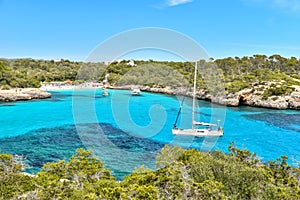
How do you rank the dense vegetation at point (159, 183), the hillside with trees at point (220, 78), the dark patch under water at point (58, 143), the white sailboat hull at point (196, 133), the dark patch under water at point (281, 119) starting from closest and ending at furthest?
the dense vegetation at point (159, 183) → the dark patch under water at point (58, 143) → the white sailboat hull at point (196, 133) → the dark patch under water at point (281, 119) → the hillside with trees at point (220, 78)

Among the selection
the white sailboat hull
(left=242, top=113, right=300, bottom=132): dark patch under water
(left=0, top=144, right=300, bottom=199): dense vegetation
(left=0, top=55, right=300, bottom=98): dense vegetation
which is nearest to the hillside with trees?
(left=0, top=55, right=300, bottom=98): dense vegetation

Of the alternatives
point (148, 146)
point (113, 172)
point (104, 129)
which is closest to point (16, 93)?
point (104, 129)

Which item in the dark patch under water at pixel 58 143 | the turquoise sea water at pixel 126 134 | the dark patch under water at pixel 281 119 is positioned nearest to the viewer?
the dark patch under water at pixel 58 143

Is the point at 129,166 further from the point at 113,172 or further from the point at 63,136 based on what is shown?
the point at 63,136

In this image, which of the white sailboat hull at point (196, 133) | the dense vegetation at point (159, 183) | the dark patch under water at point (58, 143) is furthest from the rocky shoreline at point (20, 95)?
the dense vegetation at point (159, 183)

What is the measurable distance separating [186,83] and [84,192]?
1536 inches

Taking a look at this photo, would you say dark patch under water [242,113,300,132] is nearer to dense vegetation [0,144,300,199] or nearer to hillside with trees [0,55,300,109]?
hillside with trees [0,55,300,109]

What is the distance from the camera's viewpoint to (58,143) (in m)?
19.5

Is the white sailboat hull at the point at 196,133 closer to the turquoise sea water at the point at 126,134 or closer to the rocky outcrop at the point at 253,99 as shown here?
the turquoise sea water at the point at 126,134

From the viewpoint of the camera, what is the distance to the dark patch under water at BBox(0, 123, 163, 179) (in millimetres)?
16250

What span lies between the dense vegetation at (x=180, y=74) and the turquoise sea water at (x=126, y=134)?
7793mm

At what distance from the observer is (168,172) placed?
332 inches

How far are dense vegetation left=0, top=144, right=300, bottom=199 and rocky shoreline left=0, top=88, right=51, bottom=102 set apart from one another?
37.7m

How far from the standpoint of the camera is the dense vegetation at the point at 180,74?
42.5 m
